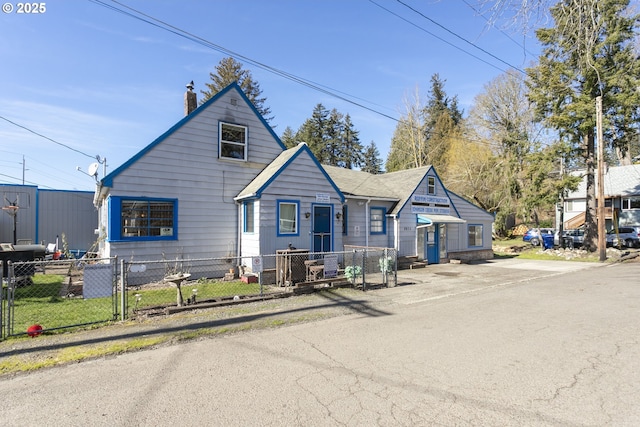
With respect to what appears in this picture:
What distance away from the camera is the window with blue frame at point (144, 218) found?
1141 centimetres

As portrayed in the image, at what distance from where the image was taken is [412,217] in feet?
60.6

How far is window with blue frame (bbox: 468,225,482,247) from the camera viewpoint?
72.5 ft

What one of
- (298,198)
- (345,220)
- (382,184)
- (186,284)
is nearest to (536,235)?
(382,184)

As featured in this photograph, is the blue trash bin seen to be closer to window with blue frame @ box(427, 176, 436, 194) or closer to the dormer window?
window with blue frame @ box(427, 176, 436, 194)

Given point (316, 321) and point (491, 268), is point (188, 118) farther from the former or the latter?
point (491, 268)

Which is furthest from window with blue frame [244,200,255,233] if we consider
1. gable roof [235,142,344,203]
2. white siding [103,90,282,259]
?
white siding [103,90,282,259]

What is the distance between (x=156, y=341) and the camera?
6062mm

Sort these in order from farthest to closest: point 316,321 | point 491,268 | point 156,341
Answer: point 491,268, point 316,321, point 156,341

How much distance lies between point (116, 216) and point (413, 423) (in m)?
11.3

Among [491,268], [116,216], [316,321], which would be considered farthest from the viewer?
[491,268]

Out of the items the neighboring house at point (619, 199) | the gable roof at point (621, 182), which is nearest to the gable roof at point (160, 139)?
the neighboring house at point (619, 199)

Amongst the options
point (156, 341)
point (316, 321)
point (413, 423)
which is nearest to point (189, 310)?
point (156, 341)

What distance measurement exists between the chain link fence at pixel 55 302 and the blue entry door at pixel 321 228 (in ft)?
24.7

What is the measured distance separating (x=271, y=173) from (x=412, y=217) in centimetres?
881
